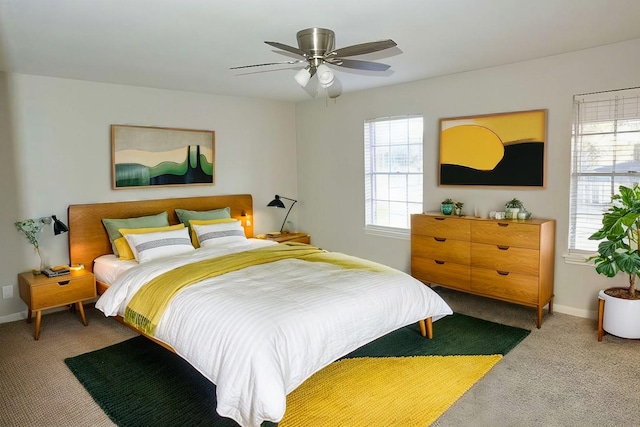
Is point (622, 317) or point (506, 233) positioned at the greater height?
point (506, 233)

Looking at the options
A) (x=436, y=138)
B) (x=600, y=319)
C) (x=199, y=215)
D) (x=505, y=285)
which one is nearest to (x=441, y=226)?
(x=505, y=285)

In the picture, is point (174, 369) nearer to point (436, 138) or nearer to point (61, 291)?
point (61, 291)

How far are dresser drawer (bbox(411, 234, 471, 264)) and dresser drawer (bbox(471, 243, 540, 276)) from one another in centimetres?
9

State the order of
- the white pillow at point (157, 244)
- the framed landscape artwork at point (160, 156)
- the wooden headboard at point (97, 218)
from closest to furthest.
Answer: the white pillow at point (157, 244)
the wooden headboard at point (97, 218)
the framed landscape artwork at point (160, 156)

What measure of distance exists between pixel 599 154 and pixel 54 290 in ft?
16.2

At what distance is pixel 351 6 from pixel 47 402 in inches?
121

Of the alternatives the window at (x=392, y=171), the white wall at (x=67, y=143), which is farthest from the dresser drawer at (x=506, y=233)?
the white wall at (x=67, y=143)

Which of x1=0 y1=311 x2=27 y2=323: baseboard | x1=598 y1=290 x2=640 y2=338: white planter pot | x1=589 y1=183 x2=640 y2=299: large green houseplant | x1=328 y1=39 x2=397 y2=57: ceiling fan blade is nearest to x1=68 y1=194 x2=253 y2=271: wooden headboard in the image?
x1=0 y1=311 x2=27 y2=323: baseboard

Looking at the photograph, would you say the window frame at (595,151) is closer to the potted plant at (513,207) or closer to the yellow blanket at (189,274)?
the potted plant at (513,207)

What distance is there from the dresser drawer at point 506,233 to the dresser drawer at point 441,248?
162mm

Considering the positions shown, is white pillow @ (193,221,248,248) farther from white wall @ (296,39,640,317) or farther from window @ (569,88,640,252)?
window @ (569,88,640,252)

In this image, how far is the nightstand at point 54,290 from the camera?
11.9 feet

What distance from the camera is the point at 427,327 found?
3.49 m

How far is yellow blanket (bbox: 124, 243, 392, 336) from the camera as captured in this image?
2.95 m
